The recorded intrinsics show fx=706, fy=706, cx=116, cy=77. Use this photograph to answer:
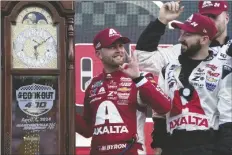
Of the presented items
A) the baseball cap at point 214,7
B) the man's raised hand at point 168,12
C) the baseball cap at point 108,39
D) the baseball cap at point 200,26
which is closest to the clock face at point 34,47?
the baseball cap at point 108,39

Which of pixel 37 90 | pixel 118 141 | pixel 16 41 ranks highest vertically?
pixel 16 41

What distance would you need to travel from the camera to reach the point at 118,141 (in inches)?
138

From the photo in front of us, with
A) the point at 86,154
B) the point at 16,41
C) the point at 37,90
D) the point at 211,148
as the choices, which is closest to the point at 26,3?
the point at 16,41

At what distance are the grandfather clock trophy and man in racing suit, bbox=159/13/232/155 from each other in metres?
0.52

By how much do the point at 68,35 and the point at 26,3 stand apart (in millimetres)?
263

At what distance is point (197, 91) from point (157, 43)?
1.09 feet

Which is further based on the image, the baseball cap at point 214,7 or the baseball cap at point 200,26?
the baseball cap at point 214,7

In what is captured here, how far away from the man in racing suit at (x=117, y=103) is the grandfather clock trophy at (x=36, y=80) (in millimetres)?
140

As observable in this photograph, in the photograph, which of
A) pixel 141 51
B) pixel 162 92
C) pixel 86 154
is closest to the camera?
pixel 162 92

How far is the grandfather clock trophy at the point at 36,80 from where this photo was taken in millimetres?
3490

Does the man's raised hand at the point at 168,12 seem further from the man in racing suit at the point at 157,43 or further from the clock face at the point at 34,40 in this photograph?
the clock face at the point at 34,40

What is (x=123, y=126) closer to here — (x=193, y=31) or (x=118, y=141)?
(x=118, y=141)

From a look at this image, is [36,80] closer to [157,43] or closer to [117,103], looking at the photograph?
[117,103]

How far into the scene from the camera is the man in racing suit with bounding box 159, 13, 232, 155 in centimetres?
348
